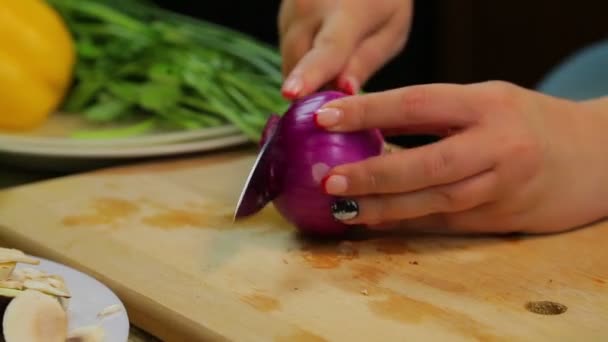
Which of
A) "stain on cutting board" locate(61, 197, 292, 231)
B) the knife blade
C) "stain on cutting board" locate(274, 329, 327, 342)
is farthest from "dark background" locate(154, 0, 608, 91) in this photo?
"stain on cutting board" locate(274, 329, 327, 342)

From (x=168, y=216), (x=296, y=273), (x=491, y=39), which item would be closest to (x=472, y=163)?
→ (x=296, y=273)

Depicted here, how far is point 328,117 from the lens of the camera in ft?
2.86

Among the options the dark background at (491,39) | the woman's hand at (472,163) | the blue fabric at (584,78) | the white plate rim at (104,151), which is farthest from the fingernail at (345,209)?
the dark background at (491,39)

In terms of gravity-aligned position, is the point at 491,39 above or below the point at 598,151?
below

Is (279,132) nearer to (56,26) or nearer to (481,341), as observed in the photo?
(481,341)

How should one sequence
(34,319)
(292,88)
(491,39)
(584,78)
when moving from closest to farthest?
(34,319) < (292,88) < (584,78) < (491,39)

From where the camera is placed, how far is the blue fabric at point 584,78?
1.52 m

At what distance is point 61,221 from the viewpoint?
0.99 metres

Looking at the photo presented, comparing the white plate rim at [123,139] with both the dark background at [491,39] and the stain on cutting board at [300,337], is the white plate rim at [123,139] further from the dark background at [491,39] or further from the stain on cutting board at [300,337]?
the dark background at [491,39]

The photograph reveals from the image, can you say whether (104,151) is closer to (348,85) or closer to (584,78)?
(348,85)

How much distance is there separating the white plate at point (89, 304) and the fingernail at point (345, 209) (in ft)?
0.86

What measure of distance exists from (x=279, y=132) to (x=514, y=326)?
31 cm

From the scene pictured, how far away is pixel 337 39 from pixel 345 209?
0.87 feet

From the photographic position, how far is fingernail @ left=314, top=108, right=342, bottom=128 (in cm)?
87
